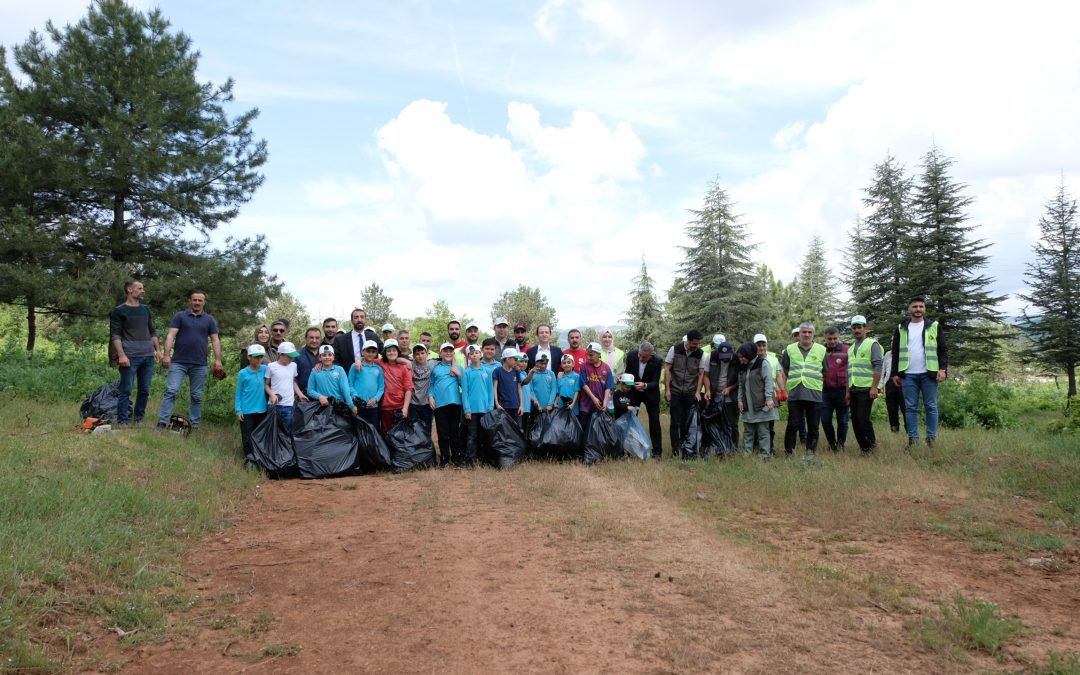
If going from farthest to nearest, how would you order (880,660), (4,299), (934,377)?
(4,299) < (934,377) < (880,660)

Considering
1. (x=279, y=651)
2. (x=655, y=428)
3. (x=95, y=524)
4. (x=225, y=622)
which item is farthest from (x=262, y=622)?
(x=655, y=428)

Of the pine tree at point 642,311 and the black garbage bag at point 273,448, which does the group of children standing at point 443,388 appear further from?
the pine tree at point 642,311

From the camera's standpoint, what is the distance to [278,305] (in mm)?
43875

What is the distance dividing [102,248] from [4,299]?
1.95 metres

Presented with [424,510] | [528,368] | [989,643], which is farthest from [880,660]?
[528,368]

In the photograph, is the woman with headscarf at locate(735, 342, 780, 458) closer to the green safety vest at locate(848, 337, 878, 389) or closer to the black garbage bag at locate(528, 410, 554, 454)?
the green safety vest at locate(848, 337, 878, 389)

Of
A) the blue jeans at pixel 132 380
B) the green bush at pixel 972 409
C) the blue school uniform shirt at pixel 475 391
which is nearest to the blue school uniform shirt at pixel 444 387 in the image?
the blue school uniform shirt at pixel 475 391

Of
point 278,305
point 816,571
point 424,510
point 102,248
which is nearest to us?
point 816,571

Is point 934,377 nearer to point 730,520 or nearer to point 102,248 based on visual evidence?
point 730,520

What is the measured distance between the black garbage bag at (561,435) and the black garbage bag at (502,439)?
32cm

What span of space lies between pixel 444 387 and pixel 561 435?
154cm

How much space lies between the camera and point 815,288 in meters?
46.0

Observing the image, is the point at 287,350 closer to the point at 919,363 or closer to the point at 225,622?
the point at 225,622

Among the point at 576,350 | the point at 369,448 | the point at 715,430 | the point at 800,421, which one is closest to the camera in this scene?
the point at 369,448
